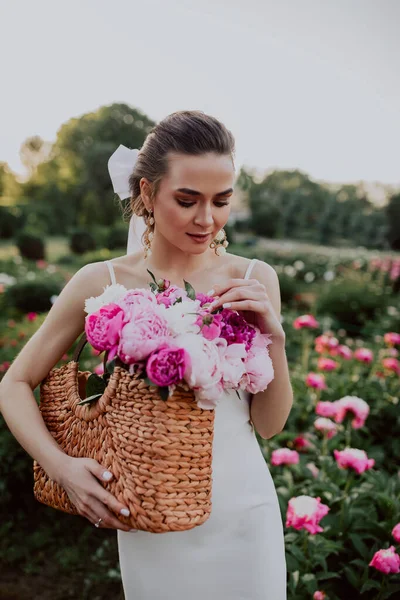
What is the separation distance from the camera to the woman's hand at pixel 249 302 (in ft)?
4.35

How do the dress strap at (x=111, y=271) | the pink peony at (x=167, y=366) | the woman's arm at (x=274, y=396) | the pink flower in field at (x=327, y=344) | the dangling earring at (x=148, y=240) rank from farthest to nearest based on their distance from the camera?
1. the pink flower in field at (x=327, y=344)
2. the dangling earring at (x=148, y=240)
3. the dress strap at (x=111, y=271)
4. the woman's arm at (x=274, y=396)
5. the pink peony at (x=167, y=366)

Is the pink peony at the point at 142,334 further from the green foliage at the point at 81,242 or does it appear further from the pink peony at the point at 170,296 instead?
the green foliage at the point at 81,242

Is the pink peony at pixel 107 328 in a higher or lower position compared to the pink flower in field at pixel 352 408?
higher

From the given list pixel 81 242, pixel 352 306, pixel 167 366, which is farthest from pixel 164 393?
pixel 81 242

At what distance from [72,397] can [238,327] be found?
471 millimetres

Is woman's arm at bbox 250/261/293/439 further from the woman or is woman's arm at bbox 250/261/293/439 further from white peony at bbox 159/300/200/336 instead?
white peony at bbox 159/300/200/336

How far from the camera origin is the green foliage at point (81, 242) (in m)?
20.8

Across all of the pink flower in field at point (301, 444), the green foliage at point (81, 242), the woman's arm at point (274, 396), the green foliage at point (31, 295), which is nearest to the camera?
the woman's arm at point (274, 396)

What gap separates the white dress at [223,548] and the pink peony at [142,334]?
571 mm

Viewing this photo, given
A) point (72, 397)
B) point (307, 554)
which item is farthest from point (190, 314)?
point (307, 554)

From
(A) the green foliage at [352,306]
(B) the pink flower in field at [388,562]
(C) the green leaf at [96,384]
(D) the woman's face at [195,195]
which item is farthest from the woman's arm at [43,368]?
(A) the green foliage at [352,306]

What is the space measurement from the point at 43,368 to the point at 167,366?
1.96 ft

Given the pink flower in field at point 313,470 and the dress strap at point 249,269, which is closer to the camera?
the dress strap at point 249,269

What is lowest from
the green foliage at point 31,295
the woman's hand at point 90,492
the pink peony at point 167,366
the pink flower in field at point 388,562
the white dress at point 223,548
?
the green foliage at point 31,295
